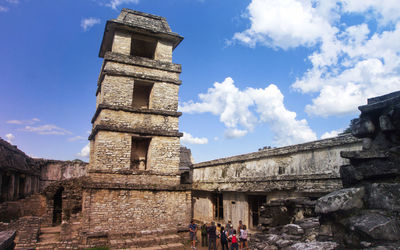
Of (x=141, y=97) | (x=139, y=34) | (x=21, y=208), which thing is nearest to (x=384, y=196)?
(x=139, y=34)

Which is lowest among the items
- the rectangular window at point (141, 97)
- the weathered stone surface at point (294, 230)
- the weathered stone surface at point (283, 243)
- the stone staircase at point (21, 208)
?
the stone staircase at point (21, 208)

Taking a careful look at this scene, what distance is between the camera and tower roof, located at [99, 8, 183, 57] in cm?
1390

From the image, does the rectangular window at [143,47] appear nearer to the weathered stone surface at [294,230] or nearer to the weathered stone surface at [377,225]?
the weathered stone surface at [294,230]

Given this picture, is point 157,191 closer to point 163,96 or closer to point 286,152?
point 163,96

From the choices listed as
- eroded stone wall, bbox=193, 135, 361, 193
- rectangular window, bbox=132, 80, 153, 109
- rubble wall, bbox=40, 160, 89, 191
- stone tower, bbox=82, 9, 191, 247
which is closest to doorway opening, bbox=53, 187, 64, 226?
stone tower, bbox=82, 9, 191, 247

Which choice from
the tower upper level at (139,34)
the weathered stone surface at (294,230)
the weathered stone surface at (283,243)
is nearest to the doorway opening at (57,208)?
the tower upper level at (139,34)

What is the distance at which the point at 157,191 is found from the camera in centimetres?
1291

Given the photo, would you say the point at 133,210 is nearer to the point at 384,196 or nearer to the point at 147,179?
the point at 147,179

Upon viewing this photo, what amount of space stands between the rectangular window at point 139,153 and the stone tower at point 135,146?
0.17ft

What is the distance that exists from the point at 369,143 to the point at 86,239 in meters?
11.2

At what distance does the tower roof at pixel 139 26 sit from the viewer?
13.9 m

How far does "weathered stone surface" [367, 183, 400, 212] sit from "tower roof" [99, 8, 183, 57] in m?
13.5

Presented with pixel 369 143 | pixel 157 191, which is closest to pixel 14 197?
pixel 157 191

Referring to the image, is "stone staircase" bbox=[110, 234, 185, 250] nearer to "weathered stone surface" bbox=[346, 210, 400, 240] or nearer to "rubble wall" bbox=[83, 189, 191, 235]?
"rubble wall" bbox=[83, 189, 191, 235]
